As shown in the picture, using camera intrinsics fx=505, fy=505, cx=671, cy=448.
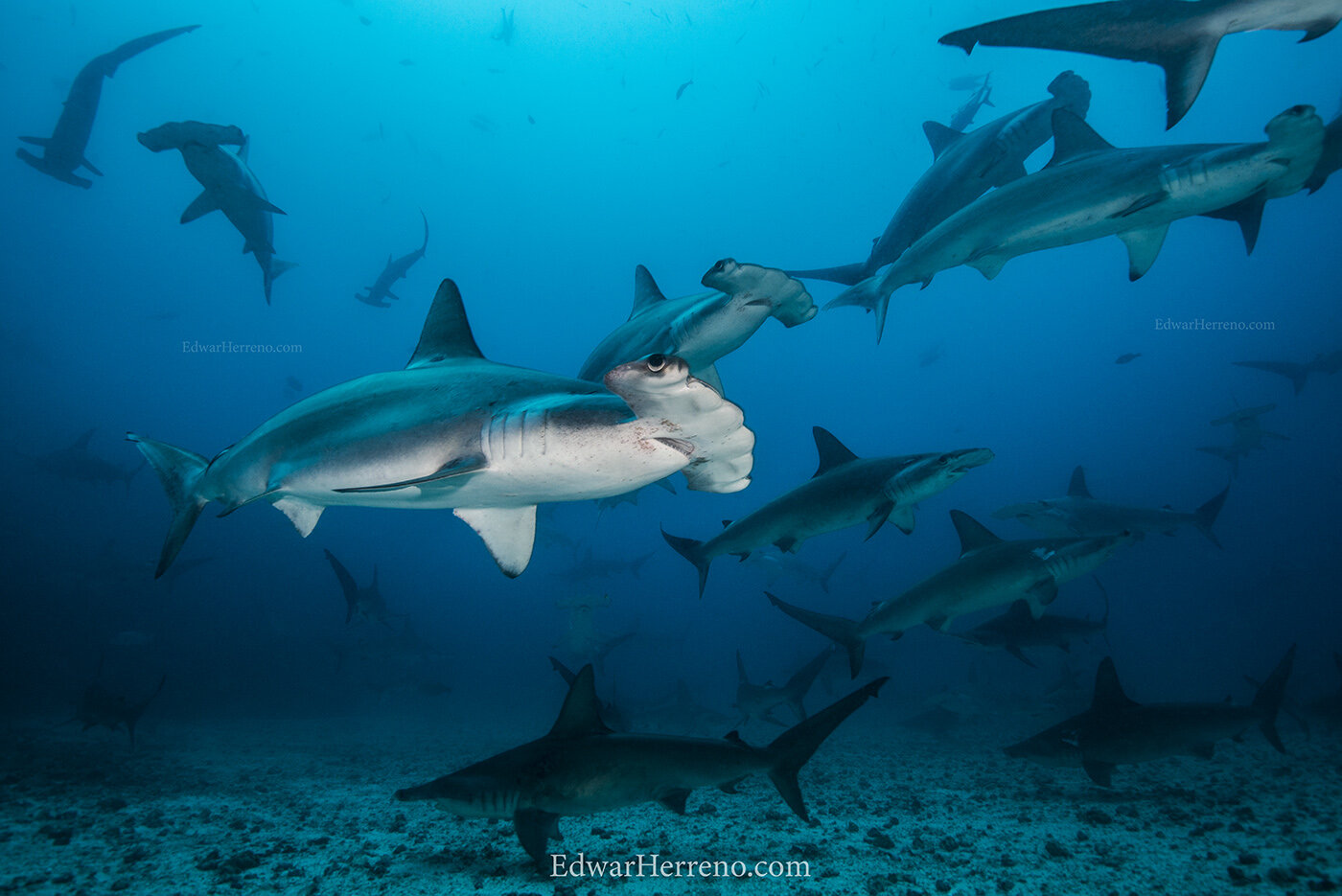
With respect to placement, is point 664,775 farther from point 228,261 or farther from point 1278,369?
point 228,261

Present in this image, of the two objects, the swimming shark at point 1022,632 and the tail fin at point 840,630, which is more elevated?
the tail fin at point 840,630

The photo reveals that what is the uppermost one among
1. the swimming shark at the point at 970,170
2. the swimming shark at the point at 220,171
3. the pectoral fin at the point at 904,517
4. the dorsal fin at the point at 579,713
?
the swimming shark at the point at 220,171

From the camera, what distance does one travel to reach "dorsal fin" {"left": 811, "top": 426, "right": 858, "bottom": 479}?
227 inches

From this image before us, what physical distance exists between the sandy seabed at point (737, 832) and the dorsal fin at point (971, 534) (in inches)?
104

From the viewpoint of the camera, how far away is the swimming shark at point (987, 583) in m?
5.26

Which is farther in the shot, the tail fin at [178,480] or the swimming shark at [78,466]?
the swimming shark at [78,466]

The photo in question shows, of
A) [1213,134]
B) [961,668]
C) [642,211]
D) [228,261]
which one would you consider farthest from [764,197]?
[228,261]

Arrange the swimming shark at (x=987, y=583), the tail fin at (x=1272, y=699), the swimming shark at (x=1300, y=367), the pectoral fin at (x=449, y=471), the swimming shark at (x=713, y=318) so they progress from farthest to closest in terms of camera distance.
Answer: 1. the swimming shark at (x=1300, y=367)
2. the swimming shark at (x=987, y=583)
3. the tail fin at (x=1272, y=699)
4. the swimming shark at (x=713, y=318)
5. the pectoral fin at (x=449, y=471)

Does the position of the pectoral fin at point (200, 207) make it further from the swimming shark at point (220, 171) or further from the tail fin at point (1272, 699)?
the tail fin at point (1272, 699)

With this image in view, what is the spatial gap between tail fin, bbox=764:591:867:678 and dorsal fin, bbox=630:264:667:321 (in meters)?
3.48

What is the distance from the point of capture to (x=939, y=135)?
6.84 m

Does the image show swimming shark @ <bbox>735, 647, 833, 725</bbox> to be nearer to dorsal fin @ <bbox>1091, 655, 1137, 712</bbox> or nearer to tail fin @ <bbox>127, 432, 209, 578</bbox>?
dorsal fin @ <bbox>1091, 655, 1137, 712</bbox>

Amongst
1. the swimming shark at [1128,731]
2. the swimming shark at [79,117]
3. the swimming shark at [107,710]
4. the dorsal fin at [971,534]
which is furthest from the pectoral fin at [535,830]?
the swimming shark at [79,117]

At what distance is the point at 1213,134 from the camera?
39062mm
